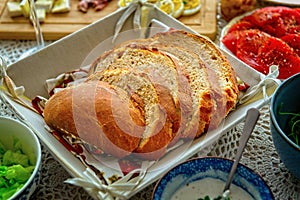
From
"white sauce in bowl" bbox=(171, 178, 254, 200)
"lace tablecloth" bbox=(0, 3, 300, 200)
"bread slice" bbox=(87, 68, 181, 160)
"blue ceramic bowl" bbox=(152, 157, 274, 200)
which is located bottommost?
"lace tablecloth" bbox=(0, 3, 300, 200)

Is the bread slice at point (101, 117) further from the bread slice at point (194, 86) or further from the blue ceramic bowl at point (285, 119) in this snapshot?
the blue ceramic bowl at point (285, 119)

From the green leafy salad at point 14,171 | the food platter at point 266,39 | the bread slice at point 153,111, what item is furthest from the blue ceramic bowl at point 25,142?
the food platter at point 266,39

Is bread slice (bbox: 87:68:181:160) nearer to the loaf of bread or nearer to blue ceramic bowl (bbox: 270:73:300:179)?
the loaf of bread

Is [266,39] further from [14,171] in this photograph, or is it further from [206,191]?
[14,171]

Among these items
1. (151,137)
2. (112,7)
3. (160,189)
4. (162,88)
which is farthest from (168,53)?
(112,7)

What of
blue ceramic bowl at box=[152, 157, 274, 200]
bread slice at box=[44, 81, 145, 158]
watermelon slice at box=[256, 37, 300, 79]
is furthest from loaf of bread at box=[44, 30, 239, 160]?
watermelon slice at box=[256, 37, 300, 79]

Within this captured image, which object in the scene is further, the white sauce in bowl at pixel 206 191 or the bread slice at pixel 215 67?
the bread slice at pixel 215 67
